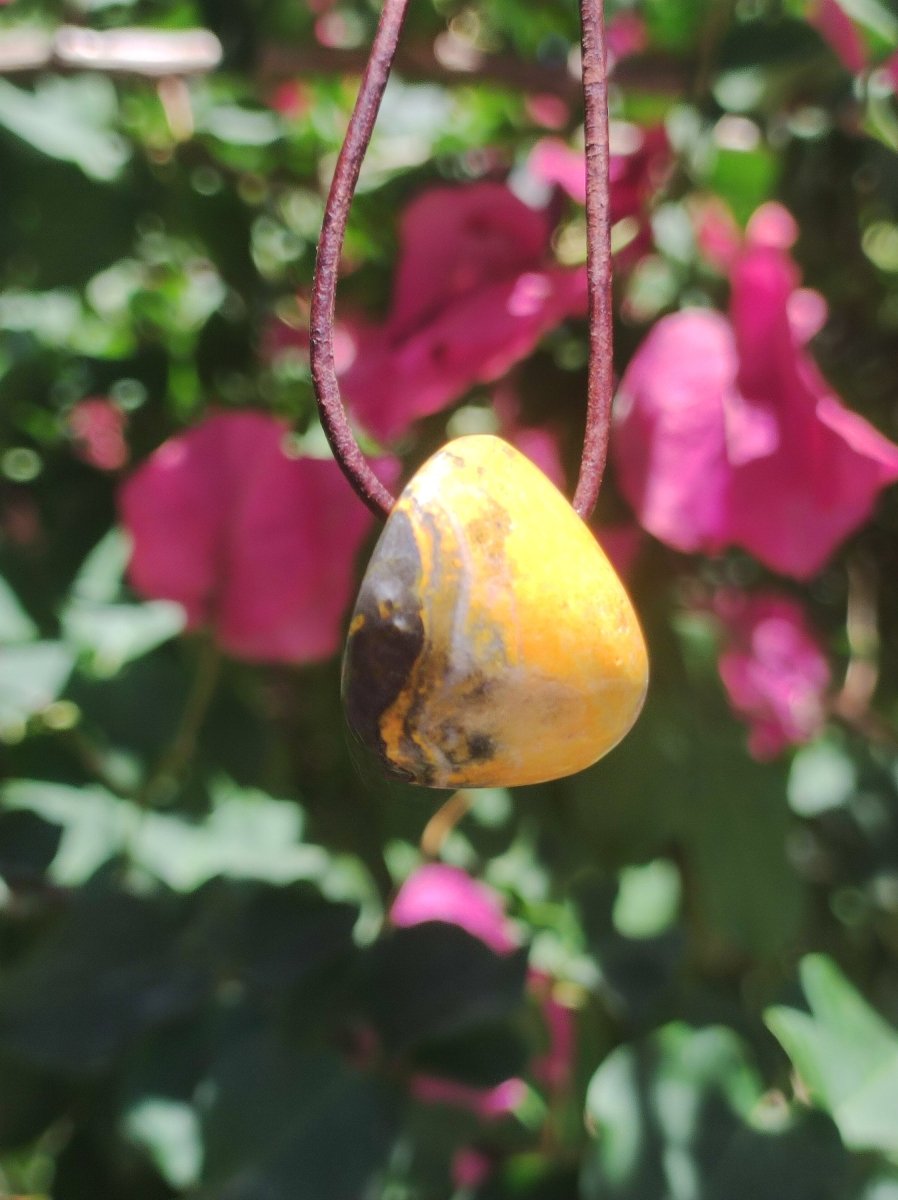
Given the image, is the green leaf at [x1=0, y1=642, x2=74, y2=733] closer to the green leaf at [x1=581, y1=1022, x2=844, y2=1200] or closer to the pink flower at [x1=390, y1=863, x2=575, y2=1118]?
the pink flower at [x1=390, y1=863, x2=575, y2=1118]

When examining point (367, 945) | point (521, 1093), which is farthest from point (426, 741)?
Answer: point (521, 1093)

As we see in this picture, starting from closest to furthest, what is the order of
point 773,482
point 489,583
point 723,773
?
point 489,583, point 773,482, point 723,773

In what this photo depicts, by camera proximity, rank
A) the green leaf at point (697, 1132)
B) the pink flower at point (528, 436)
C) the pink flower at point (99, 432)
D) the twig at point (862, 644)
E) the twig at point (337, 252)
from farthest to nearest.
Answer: the twig at point (862, 644), the pink flower at point (99, 432), the pink flower at point (528, 436), the green leaf at point (697, 1132), the twig at point (337, 252)

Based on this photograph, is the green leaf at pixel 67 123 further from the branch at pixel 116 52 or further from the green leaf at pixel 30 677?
the green leaf at pixel 30 677

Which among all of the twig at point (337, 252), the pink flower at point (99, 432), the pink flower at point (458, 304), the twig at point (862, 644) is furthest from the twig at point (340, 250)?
the twig at point (862, 644)

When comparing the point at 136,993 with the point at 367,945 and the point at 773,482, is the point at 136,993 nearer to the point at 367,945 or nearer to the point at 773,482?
the point at 367,945

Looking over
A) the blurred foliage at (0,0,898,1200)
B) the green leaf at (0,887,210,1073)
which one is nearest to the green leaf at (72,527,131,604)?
the blurred foliage at (0,0,898,1200)
